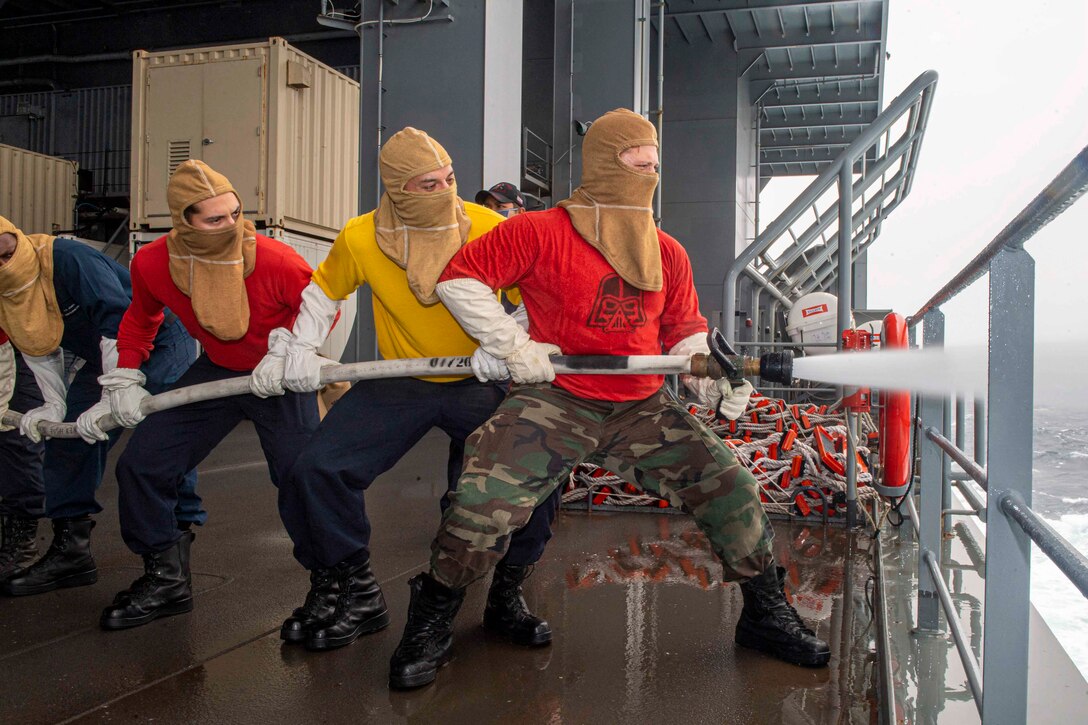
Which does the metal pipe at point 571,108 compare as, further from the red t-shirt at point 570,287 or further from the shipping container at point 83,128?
the shipping container at point 83,128

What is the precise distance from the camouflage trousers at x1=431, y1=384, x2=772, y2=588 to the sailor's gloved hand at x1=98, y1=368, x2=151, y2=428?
1.55 meters

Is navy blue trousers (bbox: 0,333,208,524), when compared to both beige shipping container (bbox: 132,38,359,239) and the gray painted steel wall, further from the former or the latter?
the gray painted steel wall

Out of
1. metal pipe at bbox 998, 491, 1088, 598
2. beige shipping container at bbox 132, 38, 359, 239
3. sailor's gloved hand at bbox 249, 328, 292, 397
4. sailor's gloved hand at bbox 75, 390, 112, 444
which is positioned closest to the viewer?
metal pipe at bbox 998, 491, 1088, 598

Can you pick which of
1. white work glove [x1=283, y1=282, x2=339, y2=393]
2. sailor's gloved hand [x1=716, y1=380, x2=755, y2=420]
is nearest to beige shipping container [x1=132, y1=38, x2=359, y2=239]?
white work glove [x1=283, y1=282, x2=339, y2=393]

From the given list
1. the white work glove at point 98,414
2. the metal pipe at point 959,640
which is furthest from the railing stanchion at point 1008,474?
the white work glove at point 98,414

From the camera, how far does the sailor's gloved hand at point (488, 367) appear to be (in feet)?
9.70

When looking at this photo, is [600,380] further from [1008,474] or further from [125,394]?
[125,394]

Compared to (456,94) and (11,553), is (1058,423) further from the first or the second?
(456,94)

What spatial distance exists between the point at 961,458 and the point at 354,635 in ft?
6.89

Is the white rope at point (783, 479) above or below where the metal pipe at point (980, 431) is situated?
below

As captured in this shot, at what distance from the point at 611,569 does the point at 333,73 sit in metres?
8.35

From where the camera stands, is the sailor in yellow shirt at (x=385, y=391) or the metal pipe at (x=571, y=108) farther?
the metal pipe at (x=571, y=108)

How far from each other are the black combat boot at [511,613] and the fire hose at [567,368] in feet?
2.58

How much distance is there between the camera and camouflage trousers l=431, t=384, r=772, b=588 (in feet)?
9.05
